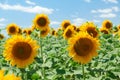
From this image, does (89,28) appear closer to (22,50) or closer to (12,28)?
(22,50)

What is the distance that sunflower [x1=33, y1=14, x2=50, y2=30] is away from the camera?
469 inches

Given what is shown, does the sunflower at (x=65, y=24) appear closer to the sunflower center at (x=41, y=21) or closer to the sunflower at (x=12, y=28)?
the sunflower at (x=12, y=28)

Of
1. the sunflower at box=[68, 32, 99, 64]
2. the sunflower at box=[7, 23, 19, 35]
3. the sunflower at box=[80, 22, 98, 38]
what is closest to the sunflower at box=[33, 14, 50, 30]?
the sunflower at box=[80, 22, 98, 38]

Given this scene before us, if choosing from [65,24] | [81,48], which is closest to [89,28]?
[81,48]

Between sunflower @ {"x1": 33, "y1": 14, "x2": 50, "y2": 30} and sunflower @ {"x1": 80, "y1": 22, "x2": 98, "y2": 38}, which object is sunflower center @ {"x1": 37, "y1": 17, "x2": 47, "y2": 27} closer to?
sunflower @ {"x1": 33, "y1": 14, "x2": 50, "y2": 30}

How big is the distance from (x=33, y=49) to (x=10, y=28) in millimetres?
12176

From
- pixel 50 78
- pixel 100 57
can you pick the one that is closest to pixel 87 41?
pixel 50 78

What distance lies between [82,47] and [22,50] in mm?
907

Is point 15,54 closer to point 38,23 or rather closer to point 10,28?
point 38,23

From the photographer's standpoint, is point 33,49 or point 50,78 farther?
point 33,49

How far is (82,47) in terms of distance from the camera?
5.43 meters

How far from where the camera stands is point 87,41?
559 centimetres

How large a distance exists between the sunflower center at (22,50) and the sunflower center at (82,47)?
0.75 m

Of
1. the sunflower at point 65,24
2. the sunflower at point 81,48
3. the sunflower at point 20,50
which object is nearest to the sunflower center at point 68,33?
the sunflower at point 65,24
